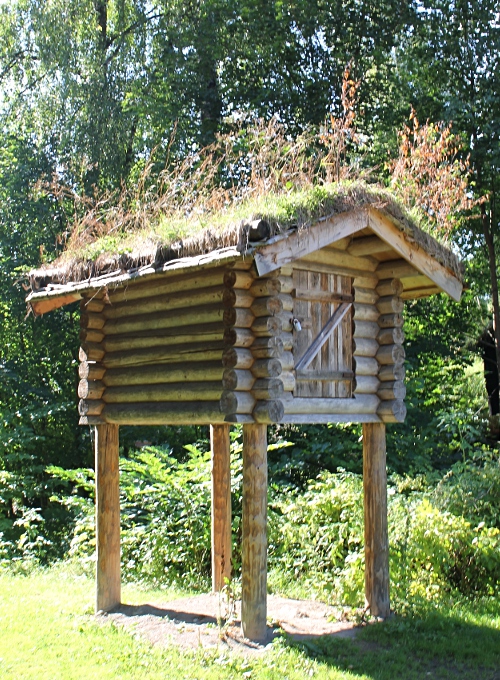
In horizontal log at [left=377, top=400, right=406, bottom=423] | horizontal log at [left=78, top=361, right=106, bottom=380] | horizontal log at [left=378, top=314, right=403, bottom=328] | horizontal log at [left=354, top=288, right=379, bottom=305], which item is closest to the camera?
horizontal log at [left=354, top=288, right=379, bottom=305]

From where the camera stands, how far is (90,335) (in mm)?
9203

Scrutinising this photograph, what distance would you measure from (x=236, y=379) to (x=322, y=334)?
1.26 metres

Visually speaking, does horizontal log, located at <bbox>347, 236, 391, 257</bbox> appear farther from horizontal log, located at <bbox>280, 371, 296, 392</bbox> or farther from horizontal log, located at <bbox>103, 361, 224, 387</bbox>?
horizontal log, located at <bbox>103, 361, 224, 387</bbox>

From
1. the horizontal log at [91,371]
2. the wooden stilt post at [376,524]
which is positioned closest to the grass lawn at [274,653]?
the wooden stilt post at [376,524]

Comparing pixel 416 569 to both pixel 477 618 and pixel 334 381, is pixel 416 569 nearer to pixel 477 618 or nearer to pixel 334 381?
pixel 477 618

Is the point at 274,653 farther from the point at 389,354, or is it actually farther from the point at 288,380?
the point at 389,354

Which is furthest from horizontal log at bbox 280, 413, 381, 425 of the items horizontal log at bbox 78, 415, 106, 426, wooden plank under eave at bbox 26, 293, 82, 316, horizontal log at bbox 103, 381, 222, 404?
wooden plank under eave at bbox 26, 293, 82, 316

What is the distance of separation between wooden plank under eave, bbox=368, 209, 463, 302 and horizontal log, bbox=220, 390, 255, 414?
7.08 feet

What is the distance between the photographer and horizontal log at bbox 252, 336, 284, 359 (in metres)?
7.36

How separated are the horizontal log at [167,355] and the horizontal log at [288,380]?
675mm

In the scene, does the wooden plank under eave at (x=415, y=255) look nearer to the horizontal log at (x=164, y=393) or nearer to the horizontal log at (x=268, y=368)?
the horizontal log at (x=268, y=368)

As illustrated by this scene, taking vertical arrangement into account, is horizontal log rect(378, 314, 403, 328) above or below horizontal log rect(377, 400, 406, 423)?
above

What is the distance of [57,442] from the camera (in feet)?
57.5

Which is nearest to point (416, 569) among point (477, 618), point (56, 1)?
point (477, 618)
